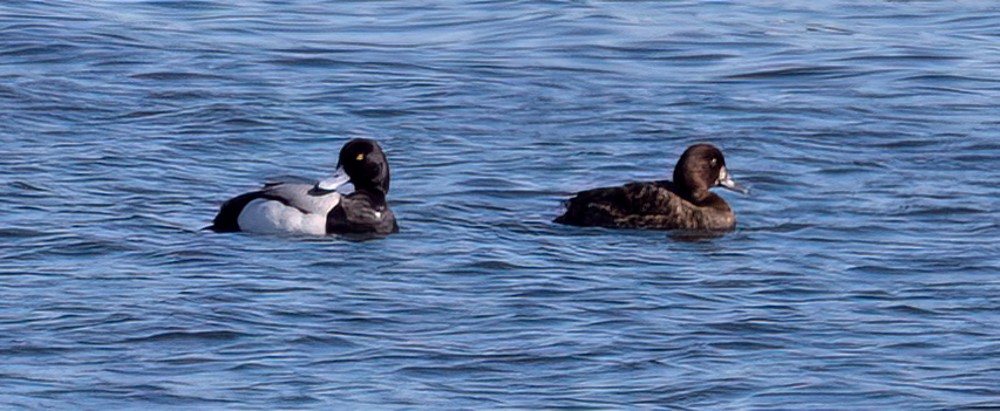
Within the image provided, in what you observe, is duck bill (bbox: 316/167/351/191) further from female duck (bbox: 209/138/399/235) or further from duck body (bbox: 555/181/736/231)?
duck body (bbox: 555/181/736/231)

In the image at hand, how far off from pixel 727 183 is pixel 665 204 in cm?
74

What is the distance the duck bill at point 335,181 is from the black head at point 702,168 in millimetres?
2074

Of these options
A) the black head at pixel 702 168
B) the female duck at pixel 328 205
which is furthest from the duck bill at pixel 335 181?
the black head at pixel 702 168

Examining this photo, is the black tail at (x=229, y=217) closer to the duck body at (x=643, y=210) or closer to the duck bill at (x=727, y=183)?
the duck body at (x=643, y=210)

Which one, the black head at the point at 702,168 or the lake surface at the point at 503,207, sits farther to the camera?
the black head at the point at 702,168

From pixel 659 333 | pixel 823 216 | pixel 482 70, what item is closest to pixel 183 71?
pixel 482 70

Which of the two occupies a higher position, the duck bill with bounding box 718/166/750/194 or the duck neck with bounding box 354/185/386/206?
the duck neck with bounding box 354/185/386/206

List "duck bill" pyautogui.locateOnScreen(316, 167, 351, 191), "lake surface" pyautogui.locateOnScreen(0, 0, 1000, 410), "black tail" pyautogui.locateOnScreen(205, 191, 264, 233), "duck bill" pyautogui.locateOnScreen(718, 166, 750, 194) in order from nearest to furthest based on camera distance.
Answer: "lake surface" pyautogui.locateOnScreen(0, 0, 1000, 410), "black tail" pyautogui.locateOnScreen(205, 191, 264, 233), "duck bill" pyautogui.locateOnScreen(316, 167, 351, 191), "duck bill" pyautogui.locateOnScreen(718, 166, 750, 194)

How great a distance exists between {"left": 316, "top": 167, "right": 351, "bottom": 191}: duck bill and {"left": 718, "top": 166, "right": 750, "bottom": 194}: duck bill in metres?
2.35

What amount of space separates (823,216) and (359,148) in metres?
2.82

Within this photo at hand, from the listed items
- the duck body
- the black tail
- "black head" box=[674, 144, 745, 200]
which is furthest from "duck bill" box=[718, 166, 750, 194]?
the black tail

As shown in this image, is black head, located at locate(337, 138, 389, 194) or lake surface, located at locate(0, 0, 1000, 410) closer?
lake surface, located at locate(0, 0, 1000, 410)

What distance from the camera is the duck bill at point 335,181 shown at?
13234 mm

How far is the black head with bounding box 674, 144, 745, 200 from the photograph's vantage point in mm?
13797
